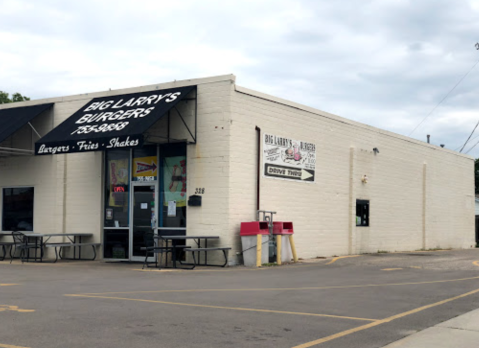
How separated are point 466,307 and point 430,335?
8.76ft

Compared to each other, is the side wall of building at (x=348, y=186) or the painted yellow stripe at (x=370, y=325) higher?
the side wall of building at (x=348, y=186)

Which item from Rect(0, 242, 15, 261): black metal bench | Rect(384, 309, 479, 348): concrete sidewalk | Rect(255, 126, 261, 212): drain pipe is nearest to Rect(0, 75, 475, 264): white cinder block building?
Rect(255, 126, 261, 212): drain pipe

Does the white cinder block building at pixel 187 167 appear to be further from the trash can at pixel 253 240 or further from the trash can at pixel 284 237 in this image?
the trash can at pixel 284 237

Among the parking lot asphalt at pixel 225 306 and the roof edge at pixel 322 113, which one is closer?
the parking lot asphalt at pixel 225 306

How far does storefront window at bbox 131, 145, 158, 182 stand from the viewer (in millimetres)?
18078

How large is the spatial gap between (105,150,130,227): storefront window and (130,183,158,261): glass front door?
0.33 meters

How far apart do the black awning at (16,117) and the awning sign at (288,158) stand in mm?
7426

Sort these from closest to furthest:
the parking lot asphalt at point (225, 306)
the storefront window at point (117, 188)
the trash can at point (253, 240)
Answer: the parking lot asphalt at point (225, 306)
the trash can at point (253, 240)
the storefront window at point (117, 188)

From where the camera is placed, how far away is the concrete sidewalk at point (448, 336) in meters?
6.65

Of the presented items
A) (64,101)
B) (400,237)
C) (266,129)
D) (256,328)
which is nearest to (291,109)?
(266,129)

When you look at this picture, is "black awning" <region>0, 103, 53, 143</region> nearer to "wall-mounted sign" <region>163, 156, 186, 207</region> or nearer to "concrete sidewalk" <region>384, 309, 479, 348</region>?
"wall-mounted sign" <region>163, 156, 186, 207</region>

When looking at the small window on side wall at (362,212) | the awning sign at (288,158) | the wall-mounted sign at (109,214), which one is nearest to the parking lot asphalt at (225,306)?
the wall-mounted sign at (109,214)

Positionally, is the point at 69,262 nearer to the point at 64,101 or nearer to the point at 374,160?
the point at 64,101

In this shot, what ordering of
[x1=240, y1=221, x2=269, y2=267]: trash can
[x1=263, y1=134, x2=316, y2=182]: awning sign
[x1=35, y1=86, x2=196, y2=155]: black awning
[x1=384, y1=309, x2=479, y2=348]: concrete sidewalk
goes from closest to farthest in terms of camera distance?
[x1=384, y1=309, x2=479, y2=348]: concrete sidewalk, [x1=35, y1=86, x2=196, y2=155]: black awning, [x1=240, y1=221, x2=269, y2=267]: trash can, [x1=263, y1=134, x2=316, y2=182]: awning sign
